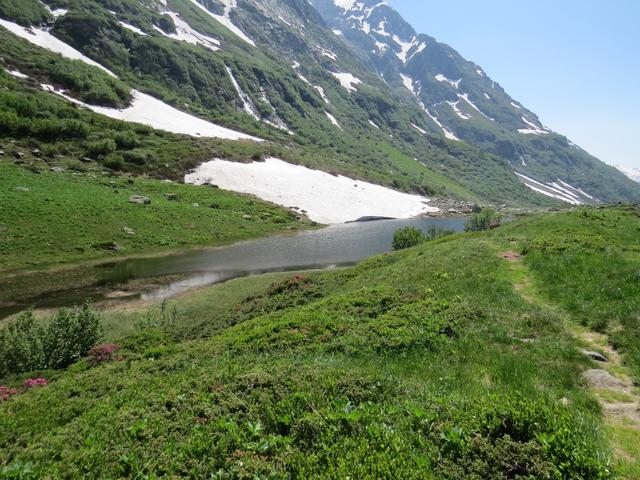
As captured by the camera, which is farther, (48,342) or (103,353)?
(48,342)

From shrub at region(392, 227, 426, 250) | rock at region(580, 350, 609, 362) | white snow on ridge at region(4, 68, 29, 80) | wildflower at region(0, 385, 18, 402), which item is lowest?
wildflower at region(0, 385, 18, 402)

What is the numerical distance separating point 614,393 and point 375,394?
6.81 meters

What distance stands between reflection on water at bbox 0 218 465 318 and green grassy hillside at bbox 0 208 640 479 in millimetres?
21968

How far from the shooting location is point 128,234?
61469 millimetres

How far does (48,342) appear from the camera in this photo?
20.2 metres

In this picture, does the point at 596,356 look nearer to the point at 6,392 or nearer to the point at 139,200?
the point at 6,392

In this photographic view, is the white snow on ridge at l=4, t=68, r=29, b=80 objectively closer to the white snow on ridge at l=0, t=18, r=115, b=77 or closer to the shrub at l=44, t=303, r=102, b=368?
the white snow on ridge at l=0, t=18, r=115, b=77

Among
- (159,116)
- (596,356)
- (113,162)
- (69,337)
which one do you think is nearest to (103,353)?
(69,337)

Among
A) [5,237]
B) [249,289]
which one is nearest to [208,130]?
[5,237]

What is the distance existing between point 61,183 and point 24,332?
2504 inches

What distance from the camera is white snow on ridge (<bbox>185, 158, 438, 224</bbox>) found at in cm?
11531

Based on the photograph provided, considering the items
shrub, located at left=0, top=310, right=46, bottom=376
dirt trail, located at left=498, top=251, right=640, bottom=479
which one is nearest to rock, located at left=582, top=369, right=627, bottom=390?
Answer: dirt trail, located at left=498, top=251, right=640, bottom=479

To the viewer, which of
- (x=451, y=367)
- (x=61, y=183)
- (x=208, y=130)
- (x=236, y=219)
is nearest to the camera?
(x=451, y=367)

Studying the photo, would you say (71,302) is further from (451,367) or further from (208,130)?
(208,130)
